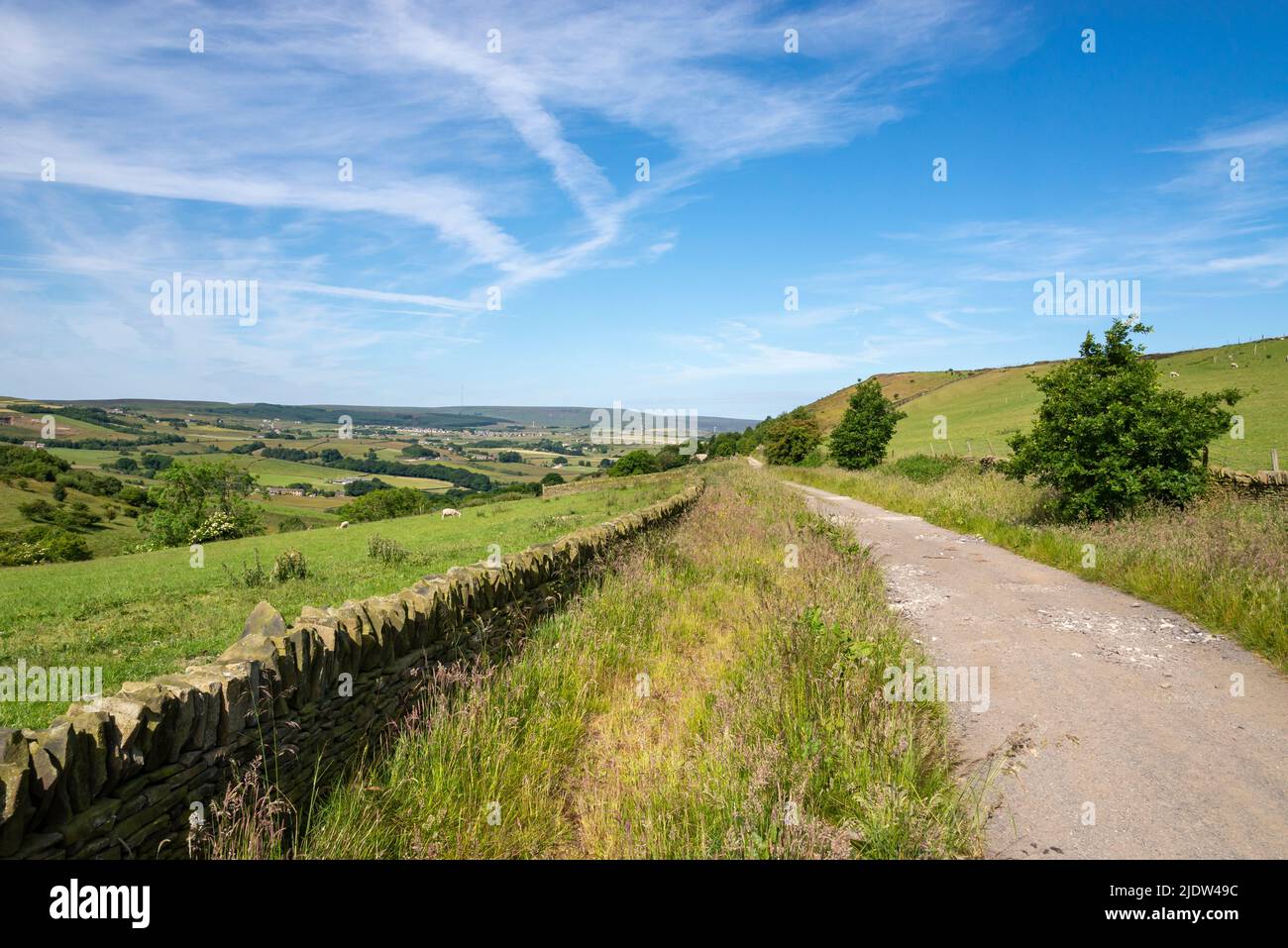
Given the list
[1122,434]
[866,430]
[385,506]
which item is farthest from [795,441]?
[1122,434]

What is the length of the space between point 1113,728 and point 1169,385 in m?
60.4

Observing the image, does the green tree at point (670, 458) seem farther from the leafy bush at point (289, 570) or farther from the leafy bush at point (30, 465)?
the leafy bush at point (289, 570)

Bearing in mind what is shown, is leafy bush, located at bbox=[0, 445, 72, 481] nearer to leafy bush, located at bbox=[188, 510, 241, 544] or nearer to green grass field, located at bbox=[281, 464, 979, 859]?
leafy bush, located at bbox=[188, 510, 241, 544]

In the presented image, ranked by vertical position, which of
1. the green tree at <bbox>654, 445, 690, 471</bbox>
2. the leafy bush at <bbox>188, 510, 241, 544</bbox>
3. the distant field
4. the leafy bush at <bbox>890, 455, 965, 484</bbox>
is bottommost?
the leafy bush at <bbox>188, 510, 241, 544</bbox>

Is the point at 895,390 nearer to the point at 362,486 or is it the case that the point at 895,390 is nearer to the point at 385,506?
the point at 362,486

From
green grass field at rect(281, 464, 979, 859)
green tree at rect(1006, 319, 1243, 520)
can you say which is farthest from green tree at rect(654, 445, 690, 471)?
green grass field at rect(281, 464, 979, 859)

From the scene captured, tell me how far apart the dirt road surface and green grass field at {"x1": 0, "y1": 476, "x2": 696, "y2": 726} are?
7.20 metres

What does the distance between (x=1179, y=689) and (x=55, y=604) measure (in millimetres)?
16633

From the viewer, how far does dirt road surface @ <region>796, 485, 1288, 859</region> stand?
→ 3.46 m

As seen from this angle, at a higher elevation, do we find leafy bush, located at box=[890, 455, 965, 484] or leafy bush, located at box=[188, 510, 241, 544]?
leafy bush, located at box=[890, 455, 965, 484]

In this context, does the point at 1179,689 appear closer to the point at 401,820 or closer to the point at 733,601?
the point at 733,601

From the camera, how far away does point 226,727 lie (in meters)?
3.29

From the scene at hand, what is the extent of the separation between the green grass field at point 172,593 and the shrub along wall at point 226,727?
2.73m
